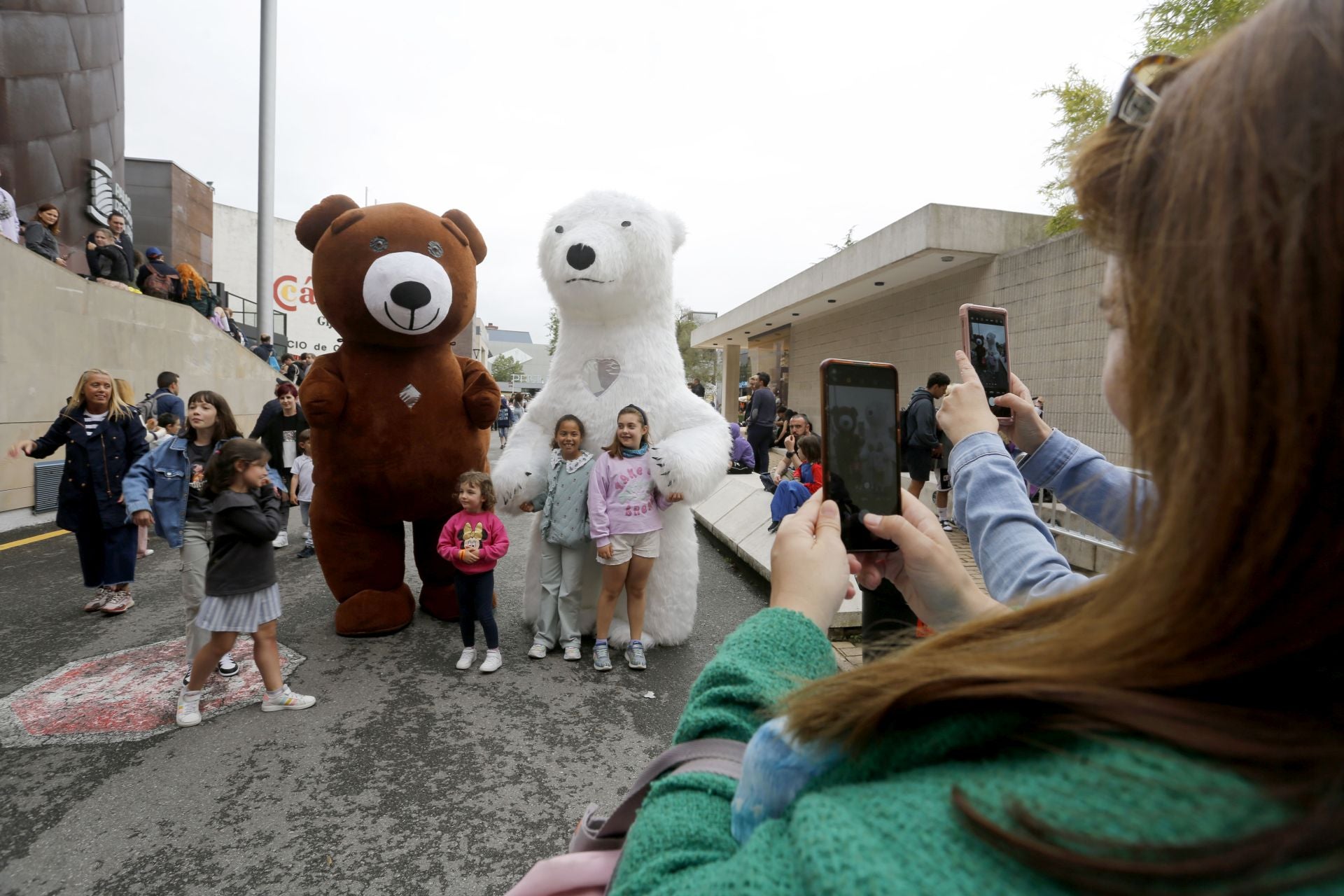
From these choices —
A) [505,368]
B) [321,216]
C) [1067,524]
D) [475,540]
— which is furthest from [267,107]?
[505,368]

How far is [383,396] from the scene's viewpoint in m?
4.00

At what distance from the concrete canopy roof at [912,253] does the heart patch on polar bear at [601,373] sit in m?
6.43

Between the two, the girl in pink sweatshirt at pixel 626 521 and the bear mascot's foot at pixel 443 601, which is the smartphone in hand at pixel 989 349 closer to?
the girl in pink sweatshirt at pixel 626 521

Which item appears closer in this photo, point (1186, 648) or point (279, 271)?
point (1186, 648)

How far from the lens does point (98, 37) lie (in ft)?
33.4

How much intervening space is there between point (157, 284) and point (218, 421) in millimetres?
8381

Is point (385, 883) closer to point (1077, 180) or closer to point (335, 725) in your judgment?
point (335, 725)

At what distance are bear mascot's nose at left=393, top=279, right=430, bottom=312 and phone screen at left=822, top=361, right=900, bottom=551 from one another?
3.06m

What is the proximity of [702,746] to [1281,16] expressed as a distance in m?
0.79

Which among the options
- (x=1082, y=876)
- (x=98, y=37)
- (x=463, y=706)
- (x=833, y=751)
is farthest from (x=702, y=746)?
(x=98, y=37)

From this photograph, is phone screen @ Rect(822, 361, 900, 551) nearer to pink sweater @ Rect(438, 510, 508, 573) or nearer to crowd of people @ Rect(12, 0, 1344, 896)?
crowd of people @ Rect(12, 0, 1344, 896)

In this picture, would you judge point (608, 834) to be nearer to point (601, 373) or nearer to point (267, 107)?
point (601, 373)

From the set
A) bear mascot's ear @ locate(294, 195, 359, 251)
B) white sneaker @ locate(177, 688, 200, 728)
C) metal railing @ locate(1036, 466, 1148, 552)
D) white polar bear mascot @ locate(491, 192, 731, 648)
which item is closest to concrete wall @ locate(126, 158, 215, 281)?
bear mascot's ear @ locate(294, 195, 359, 251)

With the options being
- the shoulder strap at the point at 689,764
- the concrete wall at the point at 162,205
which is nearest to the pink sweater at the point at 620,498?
the shoulder strap at the point at 689,764
